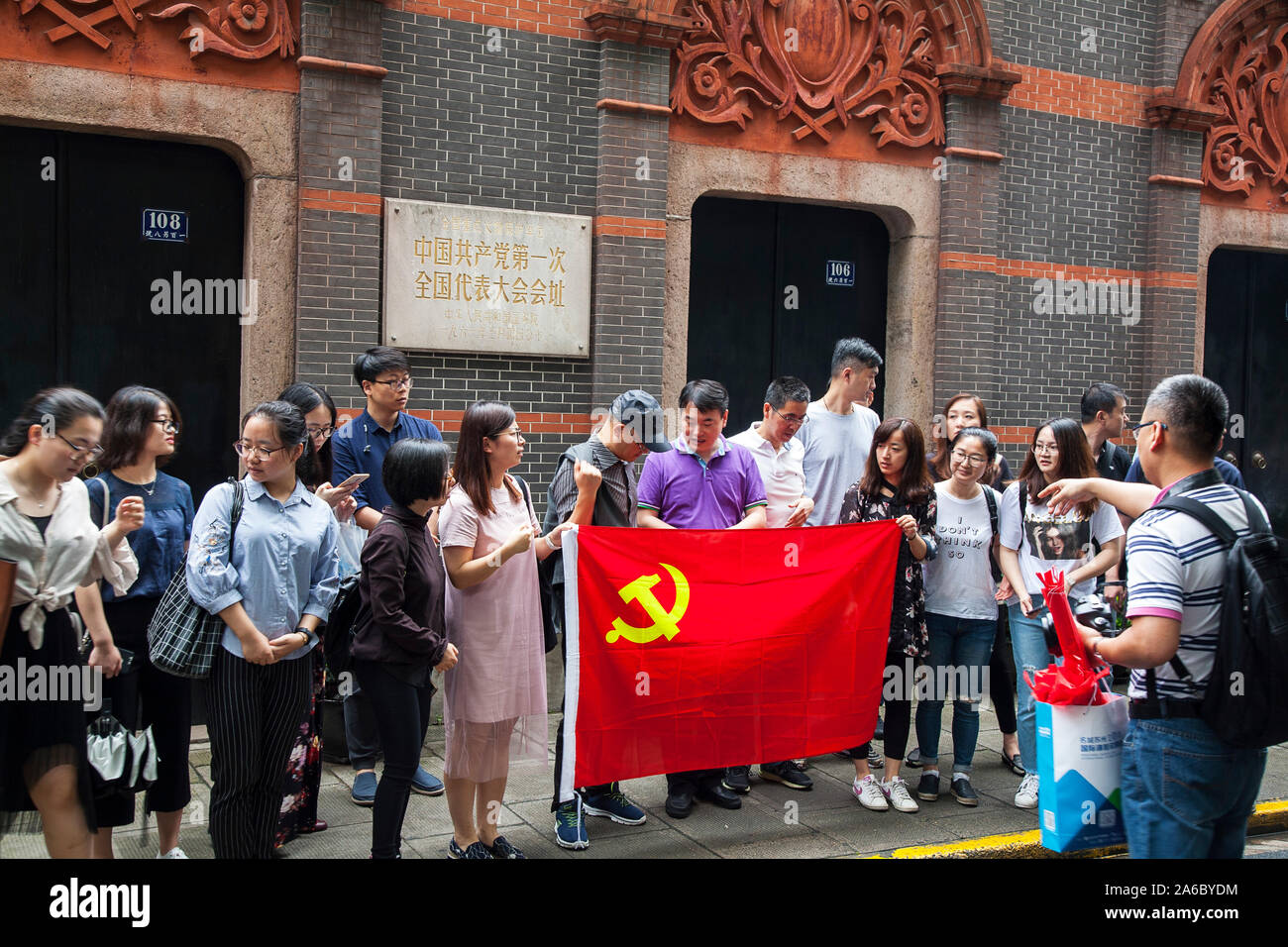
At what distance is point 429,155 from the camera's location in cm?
829

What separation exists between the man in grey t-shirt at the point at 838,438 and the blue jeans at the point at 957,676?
1.14 m

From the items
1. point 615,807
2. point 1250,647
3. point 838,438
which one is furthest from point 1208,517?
point 838,438

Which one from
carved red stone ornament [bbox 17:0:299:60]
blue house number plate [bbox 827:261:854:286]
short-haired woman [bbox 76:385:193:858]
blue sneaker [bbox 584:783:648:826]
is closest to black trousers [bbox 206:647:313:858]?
short-haired woman [bbox 76:385:193:858]

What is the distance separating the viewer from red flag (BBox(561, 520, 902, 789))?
5.45m

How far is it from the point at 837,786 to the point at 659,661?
1.67m

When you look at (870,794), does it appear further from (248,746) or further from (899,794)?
(248,746)

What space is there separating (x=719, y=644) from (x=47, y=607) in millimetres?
3047

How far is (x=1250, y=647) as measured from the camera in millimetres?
3533

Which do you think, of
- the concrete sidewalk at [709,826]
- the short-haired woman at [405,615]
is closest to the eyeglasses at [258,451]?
the short-haired woman at [405,615]

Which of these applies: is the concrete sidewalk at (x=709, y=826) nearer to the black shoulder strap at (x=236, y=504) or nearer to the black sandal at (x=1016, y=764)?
the black sandal at (x=1016, y=764)

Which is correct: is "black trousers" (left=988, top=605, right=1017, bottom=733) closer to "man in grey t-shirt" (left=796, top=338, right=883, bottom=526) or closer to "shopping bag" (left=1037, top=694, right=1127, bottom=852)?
"man in grey t-shirt" (left=796, top=338, right=883, bottom=526)

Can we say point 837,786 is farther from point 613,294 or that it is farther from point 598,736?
point 613,294

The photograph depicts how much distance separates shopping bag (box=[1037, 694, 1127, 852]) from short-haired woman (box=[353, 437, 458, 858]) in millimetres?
2442
